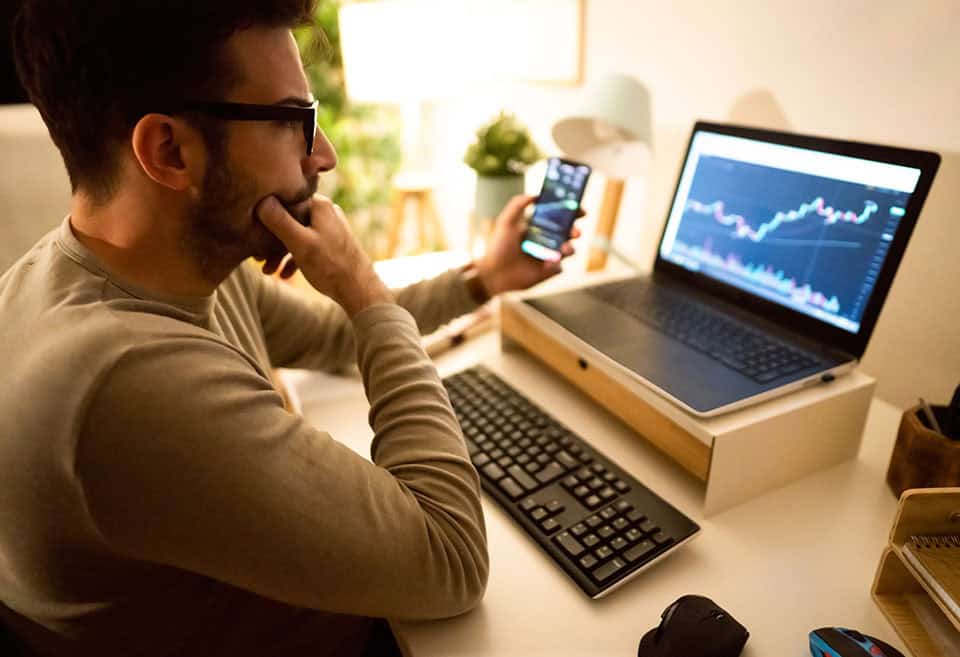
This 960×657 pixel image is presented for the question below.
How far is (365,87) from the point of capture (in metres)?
1.83

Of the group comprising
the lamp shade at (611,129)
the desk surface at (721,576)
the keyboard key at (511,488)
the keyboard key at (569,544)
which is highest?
the lamp shade at (611,129)

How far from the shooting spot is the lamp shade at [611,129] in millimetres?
1081

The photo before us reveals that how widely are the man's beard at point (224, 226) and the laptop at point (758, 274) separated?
1.50 ft

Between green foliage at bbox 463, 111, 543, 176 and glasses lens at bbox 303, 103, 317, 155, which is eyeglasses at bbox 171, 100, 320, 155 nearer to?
glasses lens at bbox 303, 103, 317, 155

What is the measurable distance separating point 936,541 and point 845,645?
165 millimetres

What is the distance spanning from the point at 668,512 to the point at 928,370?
0.53m

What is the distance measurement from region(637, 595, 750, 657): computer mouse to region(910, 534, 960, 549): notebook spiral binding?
0.19 meters

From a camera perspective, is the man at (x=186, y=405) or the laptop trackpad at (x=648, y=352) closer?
the man at (x=186, y=405)

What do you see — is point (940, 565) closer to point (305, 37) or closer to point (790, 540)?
point (790, 540)

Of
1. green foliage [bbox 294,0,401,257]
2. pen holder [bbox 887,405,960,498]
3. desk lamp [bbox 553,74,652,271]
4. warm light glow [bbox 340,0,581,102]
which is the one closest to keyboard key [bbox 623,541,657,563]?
pen holder [bbox 887,405,960,498]

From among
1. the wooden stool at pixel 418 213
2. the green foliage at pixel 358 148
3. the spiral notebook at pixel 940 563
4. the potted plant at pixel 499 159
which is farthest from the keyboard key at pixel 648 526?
the green foliage at pixel 358 148

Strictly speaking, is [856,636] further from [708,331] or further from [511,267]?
[511,267]

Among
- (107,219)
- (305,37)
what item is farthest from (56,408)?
(305,37)

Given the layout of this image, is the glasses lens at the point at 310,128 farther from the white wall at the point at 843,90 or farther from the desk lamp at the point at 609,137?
the white wall at the point at 843,90
